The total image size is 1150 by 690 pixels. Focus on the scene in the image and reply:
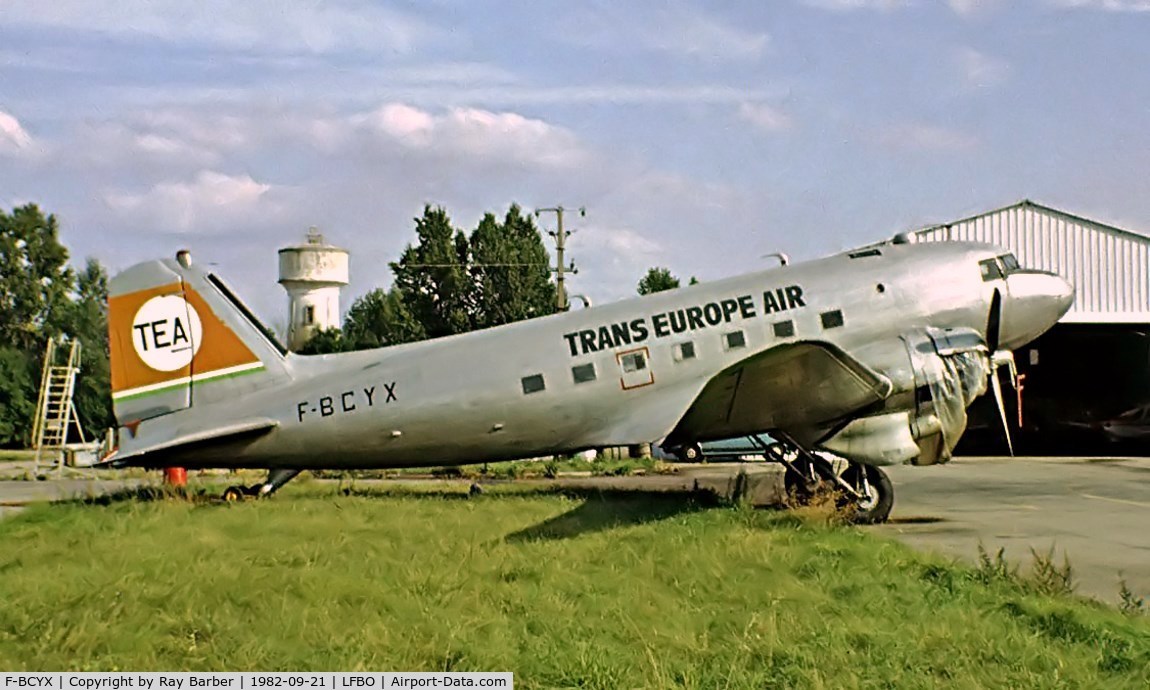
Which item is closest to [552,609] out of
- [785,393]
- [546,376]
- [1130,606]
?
[1130,606]

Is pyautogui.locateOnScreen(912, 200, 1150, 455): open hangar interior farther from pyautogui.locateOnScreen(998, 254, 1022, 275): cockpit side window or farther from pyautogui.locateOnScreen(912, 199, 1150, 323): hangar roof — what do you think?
A: pyautogui.locateOnScreen(998, 254, 1022, 275): cockpit side window

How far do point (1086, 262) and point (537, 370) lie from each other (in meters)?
27.9

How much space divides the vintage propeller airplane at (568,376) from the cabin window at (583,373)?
0.02 meters

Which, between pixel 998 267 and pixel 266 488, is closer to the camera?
pixel 998 267

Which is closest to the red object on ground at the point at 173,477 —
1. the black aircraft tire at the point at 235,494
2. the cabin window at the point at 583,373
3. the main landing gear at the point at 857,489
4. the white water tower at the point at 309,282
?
the black aircraft tire at the point at 235,494

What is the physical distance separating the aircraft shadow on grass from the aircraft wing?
1.31 meters

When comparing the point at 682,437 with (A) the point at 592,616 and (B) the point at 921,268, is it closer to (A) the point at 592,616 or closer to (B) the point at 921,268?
(B) the point at 921,268

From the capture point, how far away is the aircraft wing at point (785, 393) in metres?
13.8

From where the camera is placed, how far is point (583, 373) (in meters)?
15.8

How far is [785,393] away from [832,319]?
6.78ft

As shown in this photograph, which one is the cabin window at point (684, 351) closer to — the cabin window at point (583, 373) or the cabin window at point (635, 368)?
the cabin window at point (635, 368)

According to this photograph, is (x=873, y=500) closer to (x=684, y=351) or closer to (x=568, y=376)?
(x=684, y=351)

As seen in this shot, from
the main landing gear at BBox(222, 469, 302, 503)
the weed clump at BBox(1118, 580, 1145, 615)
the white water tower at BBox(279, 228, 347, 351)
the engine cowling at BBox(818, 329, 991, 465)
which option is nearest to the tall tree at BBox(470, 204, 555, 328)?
the white water tower at BBox(279, 228, 347, 351)

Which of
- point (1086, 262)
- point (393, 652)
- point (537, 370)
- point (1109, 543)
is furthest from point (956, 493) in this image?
point (1086, 262)
